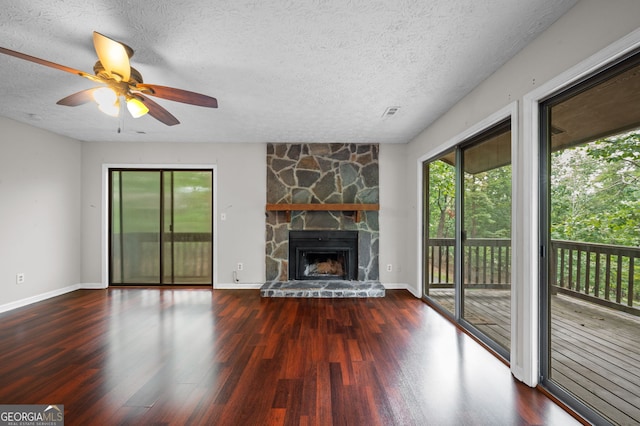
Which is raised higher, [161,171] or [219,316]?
[161,171]

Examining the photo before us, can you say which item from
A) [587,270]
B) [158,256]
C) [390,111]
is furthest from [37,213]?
[587,270]

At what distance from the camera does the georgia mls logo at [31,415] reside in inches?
66.3

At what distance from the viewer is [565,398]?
1.80 metres

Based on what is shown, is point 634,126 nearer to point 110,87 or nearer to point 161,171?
point 110,87

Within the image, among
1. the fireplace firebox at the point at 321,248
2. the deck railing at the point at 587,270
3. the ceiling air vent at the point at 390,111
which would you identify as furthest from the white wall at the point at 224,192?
the deck railing at the point at 587,270

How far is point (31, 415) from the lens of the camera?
1.74 m

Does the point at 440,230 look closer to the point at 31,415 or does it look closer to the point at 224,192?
the point at 224,192

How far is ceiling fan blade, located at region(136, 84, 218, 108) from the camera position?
6.81 ft

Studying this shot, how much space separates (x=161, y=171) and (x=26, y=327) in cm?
265

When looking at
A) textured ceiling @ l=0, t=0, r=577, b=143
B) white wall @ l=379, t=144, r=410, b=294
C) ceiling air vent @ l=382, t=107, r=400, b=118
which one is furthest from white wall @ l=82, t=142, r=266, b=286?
ceiling air vent @ l=382, t=107, r=400, b=118

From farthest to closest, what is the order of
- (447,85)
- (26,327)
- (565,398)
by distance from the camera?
(26,327) → (447,85) → (565,398)

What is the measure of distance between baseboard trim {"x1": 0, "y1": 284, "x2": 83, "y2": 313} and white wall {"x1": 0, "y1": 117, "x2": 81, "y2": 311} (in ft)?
0.03

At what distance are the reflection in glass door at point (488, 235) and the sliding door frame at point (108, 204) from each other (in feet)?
12.0

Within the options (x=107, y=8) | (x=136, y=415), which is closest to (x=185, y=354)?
(x=136, y=415)
